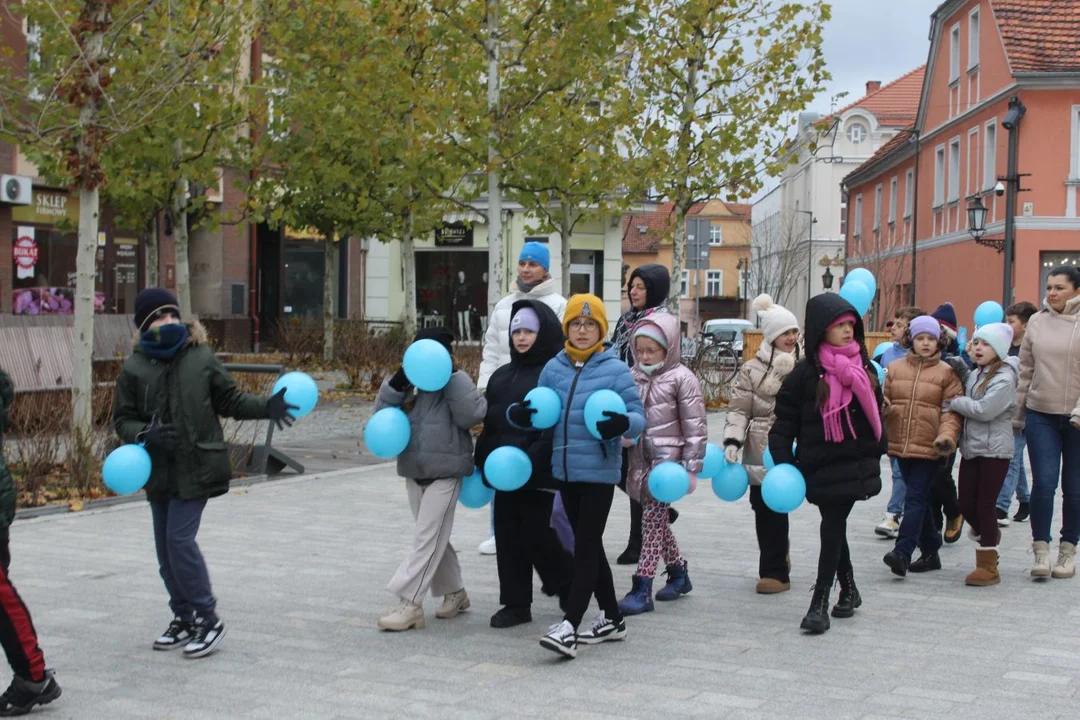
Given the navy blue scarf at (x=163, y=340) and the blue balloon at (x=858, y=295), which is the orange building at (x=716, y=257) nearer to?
the blue balloon at (x=858, y=295)

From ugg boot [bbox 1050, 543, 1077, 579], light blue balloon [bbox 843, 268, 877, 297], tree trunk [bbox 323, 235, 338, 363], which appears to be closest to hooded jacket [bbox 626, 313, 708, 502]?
light blue balloon [bbox 843, 268, 877, 297]

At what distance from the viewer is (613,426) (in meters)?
6.29

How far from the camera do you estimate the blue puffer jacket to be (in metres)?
6.48

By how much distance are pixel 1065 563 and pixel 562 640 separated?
4.06 meters

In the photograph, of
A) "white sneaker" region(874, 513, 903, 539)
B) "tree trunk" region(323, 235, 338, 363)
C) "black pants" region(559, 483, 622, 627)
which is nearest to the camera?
"black pants" region(559, 483, 622, 627)

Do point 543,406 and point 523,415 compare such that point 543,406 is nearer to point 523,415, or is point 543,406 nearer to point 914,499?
point 523,415

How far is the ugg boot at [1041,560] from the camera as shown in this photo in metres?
8.55

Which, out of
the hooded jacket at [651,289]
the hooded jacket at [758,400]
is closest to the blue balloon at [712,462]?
the hooded jacket at [758,400]

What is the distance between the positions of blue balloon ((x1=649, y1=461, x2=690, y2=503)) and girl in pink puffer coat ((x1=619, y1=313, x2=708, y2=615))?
166mm

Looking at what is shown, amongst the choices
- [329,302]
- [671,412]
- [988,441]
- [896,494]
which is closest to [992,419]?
[988,441]

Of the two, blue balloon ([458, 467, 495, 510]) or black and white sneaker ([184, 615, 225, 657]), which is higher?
blue balloon ([458, 467, 495, 510])

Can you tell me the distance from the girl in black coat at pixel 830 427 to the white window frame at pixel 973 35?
3192 centimetres

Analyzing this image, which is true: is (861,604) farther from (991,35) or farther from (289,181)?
(991,35)

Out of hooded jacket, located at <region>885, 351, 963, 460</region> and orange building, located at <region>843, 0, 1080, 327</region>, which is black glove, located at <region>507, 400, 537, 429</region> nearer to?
hooded jacket, located at <region>885, 351, 963, 460</region>
